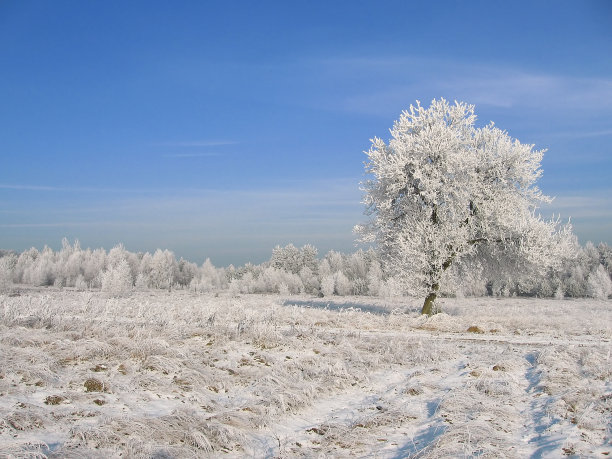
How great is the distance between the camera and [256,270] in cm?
10612

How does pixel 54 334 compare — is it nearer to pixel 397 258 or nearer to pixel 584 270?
pixel 397 258

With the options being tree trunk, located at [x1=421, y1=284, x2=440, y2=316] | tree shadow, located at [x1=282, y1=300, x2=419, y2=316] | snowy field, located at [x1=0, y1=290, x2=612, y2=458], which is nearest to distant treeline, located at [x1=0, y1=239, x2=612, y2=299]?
tree shadow, located at [x1=282, y1=300, x2=419, y2=316]

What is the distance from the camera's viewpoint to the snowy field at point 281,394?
6.23 metres

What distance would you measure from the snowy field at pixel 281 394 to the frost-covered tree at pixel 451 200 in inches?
344

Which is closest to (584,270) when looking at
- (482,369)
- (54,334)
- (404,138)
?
(404,138)

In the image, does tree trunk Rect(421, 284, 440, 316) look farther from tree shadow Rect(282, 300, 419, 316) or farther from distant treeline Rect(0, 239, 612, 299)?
distant treeline Rect(0, 239, 612, 299)

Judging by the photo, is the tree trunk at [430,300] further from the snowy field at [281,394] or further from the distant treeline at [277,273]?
the distant treeline at [277,273]

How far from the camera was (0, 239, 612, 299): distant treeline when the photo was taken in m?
77.1

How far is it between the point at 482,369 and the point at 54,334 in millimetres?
10980

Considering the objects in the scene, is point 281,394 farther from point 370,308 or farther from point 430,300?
point 370,308

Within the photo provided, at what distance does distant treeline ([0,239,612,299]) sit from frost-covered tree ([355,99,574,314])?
46.8 metres

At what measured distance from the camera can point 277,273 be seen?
92.3 m

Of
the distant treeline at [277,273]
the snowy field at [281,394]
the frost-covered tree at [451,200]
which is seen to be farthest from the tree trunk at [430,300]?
the distant treeline at [277,273]

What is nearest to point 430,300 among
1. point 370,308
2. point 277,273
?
point 370,308
